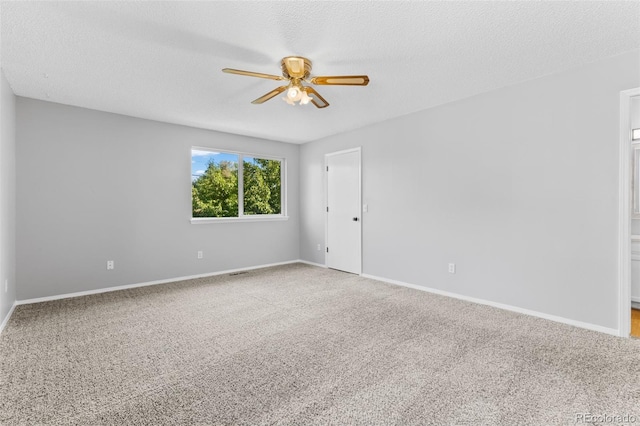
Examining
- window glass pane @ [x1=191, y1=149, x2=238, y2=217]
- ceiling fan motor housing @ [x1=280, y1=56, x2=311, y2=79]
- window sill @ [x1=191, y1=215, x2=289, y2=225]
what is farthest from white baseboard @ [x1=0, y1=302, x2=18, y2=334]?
ceiling fan motor housing @ [x1=280, y1=56, x2=311, y2=79]

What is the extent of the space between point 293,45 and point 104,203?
10.9ft

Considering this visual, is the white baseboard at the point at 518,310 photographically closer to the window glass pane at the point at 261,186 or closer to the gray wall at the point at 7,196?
the window glass pane at the point at 261,186

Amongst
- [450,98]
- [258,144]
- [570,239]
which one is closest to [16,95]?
[258,144]

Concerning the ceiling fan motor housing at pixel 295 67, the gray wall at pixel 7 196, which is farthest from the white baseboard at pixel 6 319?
the ceiling fan motor housing at pixel 295 67

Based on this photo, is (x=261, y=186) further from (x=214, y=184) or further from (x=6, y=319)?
(x=6, y=319)

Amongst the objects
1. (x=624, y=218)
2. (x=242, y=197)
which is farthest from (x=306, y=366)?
(x=242, y=197)

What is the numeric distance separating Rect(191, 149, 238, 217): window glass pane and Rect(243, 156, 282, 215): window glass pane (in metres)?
0.23

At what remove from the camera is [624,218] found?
8.36ft

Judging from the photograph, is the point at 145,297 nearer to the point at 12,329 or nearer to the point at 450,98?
the point at 12,329

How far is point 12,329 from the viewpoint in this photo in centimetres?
275

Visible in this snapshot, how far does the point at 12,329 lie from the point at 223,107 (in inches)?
120

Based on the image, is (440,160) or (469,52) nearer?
(469,52)

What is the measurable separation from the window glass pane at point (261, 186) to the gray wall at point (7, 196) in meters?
2.94

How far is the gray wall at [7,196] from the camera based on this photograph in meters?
2.81
